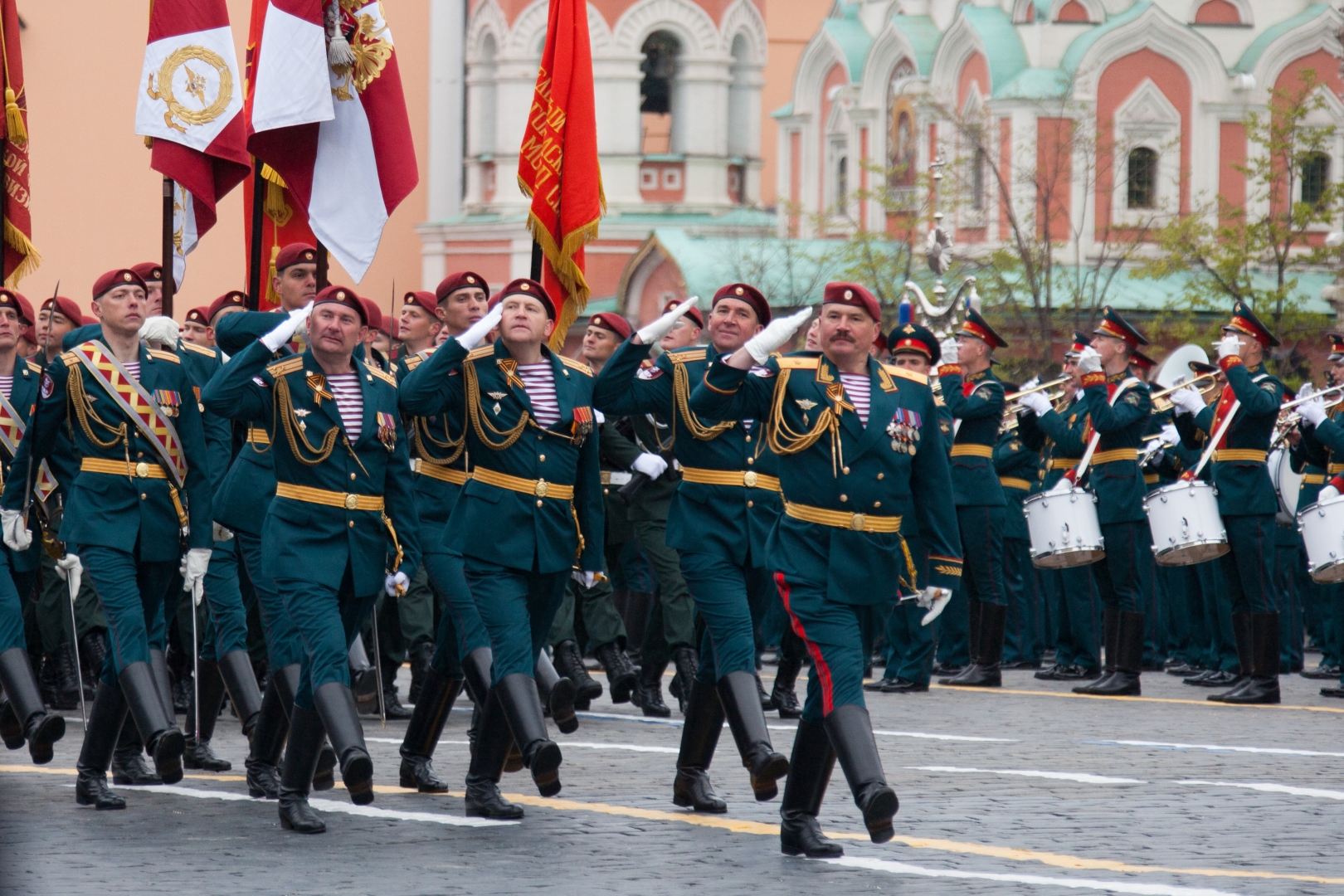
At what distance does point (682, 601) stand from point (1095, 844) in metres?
4.02

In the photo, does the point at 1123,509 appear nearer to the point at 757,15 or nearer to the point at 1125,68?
the point at 1125,68

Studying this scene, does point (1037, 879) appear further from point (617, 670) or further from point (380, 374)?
point (617, 670)

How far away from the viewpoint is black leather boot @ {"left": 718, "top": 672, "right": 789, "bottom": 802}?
8.59 metres

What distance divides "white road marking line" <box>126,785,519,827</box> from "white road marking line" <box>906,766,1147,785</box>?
7.60 feet

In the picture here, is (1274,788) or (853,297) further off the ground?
(853,297)

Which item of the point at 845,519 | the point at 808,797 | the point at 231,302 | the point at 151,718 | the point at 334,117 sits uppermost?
the point at 334,117

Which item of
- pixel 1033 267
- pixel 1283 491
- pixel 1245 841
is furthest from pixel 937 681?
pixel 1033 267

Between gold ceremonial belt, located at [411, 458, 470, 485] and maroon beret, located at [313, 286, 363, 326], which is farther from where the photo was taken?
gold ceremonial belt, located at [411, 458, 470, 485]

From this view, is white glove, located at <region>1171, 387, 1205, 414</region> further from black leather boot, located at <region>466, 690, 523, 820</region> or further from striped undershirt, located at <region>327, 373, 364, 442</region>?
striped undershirt, located at <region>327, 373, 364, 442</region>

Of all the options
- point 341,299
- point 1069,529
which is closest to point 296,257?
point 341,299

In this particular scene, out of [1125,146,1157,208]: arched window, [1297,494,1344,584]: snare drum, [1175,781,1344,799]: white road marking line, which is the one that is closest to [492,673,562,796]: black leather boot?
[1175,781,1344,799]: white road marking line

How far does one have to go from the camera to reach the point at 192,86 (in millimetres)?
11766

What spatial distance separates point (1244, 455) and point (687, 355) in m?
5.03

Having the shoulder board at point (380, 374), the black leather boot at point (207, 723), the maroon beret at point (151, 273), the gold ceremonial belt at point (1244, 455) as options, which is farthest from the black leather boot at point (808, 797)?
the gold ceremonial belt at point (1244, 455)
